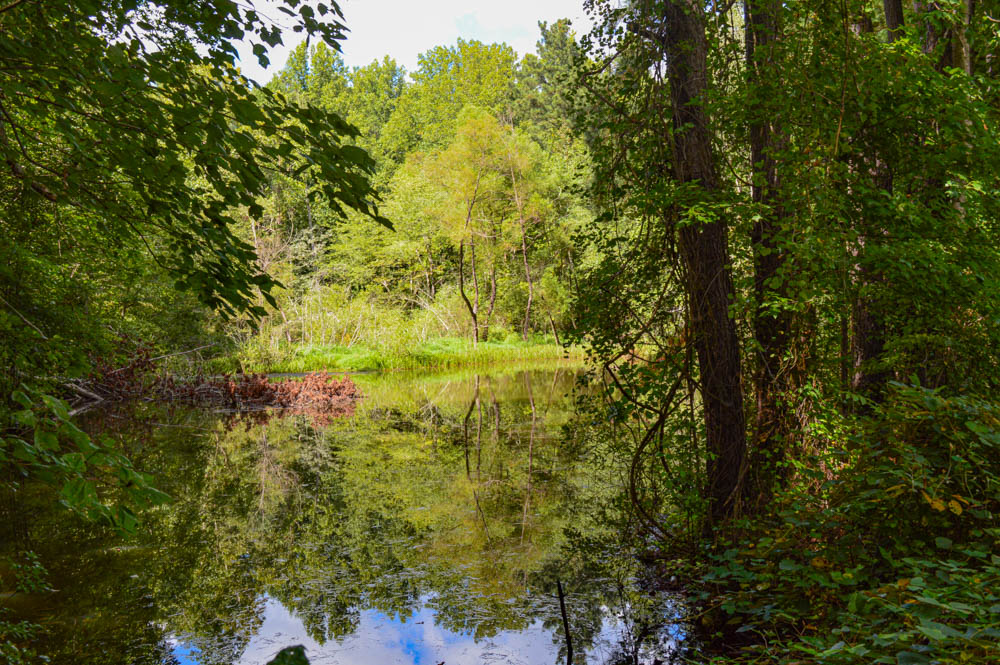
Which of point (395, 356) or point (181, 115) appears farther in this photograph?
point (395, 356)

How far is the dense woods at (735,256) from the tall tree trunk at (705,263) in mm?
21

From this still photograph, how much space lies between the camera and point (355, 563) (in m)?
5.47

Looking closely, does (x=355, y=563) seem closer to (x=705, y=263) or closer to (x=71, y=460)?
(x=705, y=263)

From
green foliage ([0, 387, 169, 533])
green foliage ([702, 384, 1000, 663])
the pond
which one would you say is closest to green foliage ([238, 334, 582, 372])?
the pond

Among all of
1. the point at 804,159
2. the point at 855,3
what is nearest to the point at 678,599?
the point at 804,159

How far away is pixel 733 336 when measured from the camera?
4.70 meters

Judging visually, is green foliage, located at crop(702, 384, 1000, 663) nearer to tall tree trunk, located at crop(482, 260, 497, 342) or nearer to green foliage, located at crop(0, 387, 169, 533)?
green foliage, located at crop(0, 387, 169, 533)

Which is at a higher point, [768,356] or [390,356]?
[768,356]

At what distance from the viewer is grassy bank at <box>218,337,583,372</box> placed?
19391mm

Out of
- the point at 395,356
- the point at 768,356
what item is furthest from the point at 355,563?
the point at 395,356

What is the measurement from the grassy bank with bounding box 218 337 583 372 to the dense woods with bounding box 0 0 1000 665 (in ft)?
36.9

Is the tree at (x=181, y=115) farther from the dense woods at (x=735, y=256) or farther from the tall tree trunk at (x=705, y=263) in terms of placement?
the tall tree trunk at (x=705, y=263)

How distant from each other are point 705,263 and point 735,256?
71 centimetres

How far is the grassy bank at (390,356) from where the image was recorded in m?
19.4
